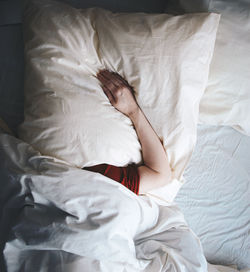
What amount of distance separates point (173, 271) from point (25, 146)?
556 mm

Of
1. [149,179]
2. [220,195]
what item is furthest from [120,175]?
[220,195]

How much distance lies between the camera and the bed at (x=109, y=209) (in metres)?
0.65

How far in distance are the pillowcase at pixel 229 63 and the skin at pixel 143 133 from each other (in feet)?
0.96

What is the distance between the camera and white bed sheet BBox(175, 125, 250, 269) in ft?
3.16

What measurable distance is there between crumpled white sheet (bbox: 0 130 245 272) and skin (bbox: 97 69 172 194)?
0.32 feet

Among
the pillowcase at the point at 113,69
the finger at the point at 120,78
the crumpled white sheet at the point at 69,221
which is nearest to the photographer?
the crumpled white sheet at the point at 69,221

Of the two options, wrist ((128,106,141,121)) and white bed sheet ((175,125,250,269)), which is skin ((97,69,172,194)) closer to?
wrist ((128,106,141,121))

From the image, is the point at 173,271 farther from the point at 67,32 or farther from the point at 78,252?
the point at 67,32

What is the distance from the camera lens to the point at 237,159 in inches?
42.2

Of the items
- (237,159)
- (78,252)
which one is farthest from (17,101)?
(237,159)

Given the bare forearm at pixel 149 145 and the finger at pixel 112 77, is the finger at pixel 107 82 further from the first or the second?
the bare forearm at pixel 149 145

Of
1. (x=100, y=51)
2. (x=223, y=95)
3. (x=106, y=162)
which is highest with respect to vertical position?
(x=100, y=51)

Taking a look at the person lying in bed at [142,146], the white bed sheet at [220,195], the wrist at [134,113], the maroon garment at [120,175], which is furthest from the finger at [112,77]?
the white bed sheet at [220,195]

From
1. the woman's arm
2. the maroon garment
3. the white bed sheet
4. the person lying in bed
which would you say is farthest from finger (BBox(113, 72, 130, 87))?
the white bed sheet
